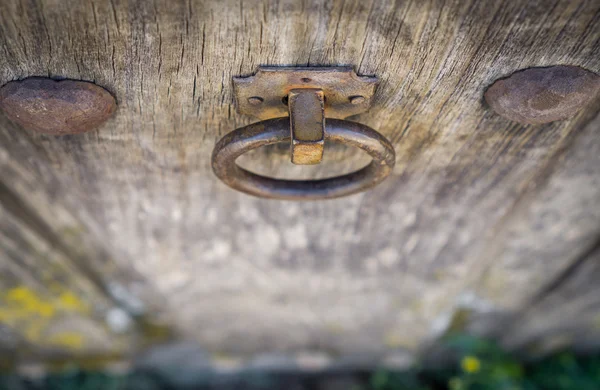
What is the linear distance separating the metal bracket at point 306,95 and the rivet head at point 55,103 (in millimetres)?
223

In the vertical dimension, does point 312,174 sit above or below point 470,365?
above

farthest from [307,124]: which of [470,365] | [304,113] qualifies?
[470,365]

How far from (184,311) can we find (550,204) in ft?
3.83

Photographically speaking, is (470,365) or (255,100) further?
(470,365)

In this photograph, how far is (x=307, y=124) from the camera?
71 centimetres

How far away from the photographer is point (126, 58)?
0.71m

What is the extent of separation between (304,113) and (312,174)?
11.6 inches

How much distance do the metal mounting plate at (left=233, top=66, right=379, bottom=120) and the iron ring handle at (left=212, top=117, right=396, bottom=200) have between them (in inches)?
2.1

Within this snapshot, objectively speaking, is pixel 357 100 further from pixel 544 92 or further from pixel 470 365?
pixel 470 365

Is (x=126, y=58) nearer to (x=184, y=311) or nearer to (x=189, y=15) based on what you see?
(x=189, y=15)

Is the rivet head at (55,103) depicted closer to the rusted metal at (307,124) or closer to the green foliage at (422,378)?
the rusted metal at (307,124)

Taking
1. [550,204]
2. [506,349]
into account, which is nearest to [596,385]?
[506,349]

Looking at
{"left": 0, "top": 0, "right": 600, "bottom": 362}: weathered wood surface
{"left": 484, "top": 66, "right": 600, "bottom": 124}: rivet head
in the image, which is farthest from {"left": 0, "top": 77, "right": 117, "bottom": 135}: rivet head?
{"left": 484, "top": 66, "right": 600, "bottom": 124}: rivet head

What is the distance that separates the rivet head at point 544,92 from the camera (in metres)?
0.72
